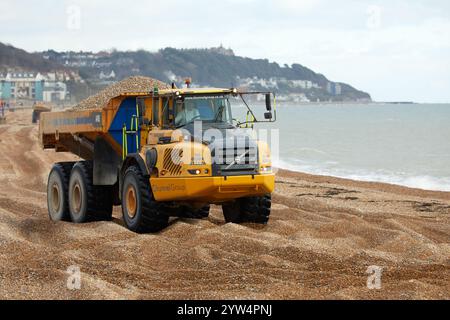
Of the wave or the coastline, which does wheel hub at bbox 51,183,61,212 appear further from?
the wave

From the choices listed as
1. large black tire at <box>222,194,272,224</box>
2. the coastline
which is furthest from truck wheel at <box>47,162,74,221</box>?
large black tire at <box>222,194,272,224</box>

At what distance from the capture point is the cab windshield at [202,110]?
12.9 metres

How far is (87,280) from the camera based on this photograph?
29.5 feet

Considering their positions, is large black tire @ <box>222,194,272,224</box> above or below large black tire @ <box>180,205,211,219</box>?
above

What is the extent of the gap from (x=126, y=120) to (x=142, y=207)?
5.90ft

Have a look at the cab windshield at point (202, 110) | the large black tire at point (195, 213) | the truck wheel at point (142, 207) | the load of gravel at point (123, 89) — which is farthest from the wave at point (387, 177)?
the truck wheel at point (142, 207)

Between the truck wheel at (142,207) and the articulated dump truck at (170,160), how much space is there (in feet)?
0.05

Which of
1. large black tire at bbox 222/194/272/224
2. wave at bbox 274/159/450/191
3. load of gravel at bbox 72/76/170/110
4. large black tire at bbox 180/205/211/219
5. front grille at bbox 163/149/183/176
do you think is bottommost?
wave at bbox 274/159/450/191

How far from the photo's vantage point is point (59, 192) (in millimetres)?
15445

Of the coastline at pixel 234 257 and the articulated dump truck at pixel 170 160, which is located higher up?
the articulated dump truck at pixel 170 160

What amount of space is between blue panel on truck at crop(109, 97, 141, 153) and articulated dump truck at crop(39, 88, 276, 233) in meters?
0.02

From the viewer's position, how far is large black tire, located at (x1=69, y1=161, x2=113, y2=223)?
47.6ft

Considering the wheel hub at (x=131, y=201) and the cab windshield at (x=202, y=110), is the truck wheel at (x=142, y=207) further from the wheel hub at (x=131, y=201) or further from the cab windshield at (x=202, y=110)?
the cab windshield at (x=202, y=110)
